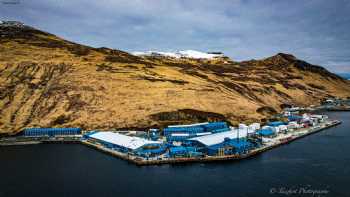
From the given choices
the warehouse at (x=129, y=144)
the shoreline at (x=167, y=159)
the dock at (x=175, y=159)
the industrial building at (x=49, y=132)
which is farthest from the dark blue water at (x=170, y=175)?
the industrial building at (x=49, y=132)

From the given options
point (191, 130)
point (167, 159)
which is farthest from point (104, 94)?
point (167, 159)

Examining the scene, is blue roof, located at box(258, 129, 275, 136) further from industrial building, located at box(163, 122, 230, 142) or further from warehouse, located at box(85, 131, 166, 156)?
warehouse, located at box(85, 131, 166, 156)

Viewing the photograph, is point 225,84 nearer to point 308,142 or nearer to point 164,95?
point 164,95

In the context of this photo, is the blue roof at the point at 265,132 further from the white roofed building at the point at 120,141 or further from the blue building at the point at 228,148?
the white roofed building at the point at 120,141

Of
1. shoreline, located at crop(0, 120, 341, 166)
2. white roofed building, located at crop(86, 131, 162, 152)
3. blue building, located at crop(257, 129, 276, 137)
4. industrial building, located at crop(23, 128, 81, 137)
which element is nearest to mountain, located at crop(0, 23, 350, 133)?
industrial building, located at crop(23, 128, 81, 137)

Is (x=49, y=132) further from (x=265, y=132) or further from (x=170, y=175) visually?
(x=265, y=132)

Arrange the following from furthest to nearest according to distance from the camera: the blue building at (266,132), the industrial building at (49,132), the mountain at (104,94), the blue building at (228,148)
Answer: the mountain at (104,94), the blue building at (266,132), the industrial building at (49,132), the blue building at (228,148)
